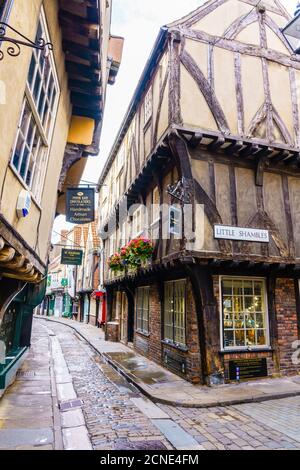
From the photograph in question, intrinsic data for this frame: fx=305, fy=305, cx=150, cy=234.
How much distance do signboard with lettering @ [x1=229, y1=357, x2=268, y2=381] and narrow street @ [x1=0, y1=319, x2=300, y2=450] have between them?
1.31 m

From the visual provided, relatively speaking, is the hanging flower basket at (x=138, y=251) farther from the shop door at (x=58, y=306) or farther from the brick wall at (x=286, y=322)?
the shop door at (x=58, y=306)

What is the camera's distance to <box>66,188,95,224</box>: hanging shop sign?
841cm

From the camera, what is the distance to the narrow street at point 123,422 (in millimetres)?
4402

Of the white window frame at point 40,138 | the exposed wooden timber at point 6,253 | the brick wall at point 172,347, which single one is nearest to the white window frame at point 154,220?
the brick wall at point 172,347

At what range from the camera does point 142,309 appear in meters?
12.4

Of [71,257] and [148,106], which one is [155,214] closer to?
[148,106]

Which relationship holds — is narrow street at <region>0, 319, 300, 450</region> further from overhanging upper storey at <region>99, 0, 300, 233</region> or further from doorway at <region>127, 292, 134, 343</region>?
overhanging upper storey at <region>99, 0, 300, 233</region>

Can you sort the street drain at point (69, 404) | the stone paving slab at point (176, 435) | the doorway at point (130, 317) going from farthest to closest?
the doorway at point (130, 317) → the street drain at point (69, 404) → the stone paving slab at point (176, 435)

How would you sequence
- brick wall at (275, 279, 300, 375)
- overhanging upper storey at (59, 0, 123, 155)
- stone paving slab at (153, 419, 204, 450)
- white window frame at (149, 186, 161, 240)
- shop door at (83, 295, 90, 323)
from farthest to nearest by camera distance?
shop door at (83, 295, 90, 323) < white window frame at (149, 186, 161, 240) < brick wall at (275, 279, 300, 375) < overhanging upper storey at (59, 0, 123, 155) < stone paving slab at (153, 419, 204, 450)

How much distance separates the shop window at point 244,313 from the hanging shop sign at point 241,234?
116cm

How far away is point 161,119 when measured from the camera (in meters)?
9.21

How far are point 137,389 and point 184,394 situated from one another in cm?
133

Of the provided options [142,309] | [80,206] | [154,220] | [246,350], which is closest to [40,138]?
[80,206]

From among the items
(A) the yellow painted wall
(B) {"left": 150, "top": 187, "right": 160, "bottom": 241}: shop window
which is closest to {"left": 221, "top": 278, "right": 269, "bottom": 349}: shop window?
(B) {"left": 150, "top": 187, "right": 160, "bottom": 241}: shop window
